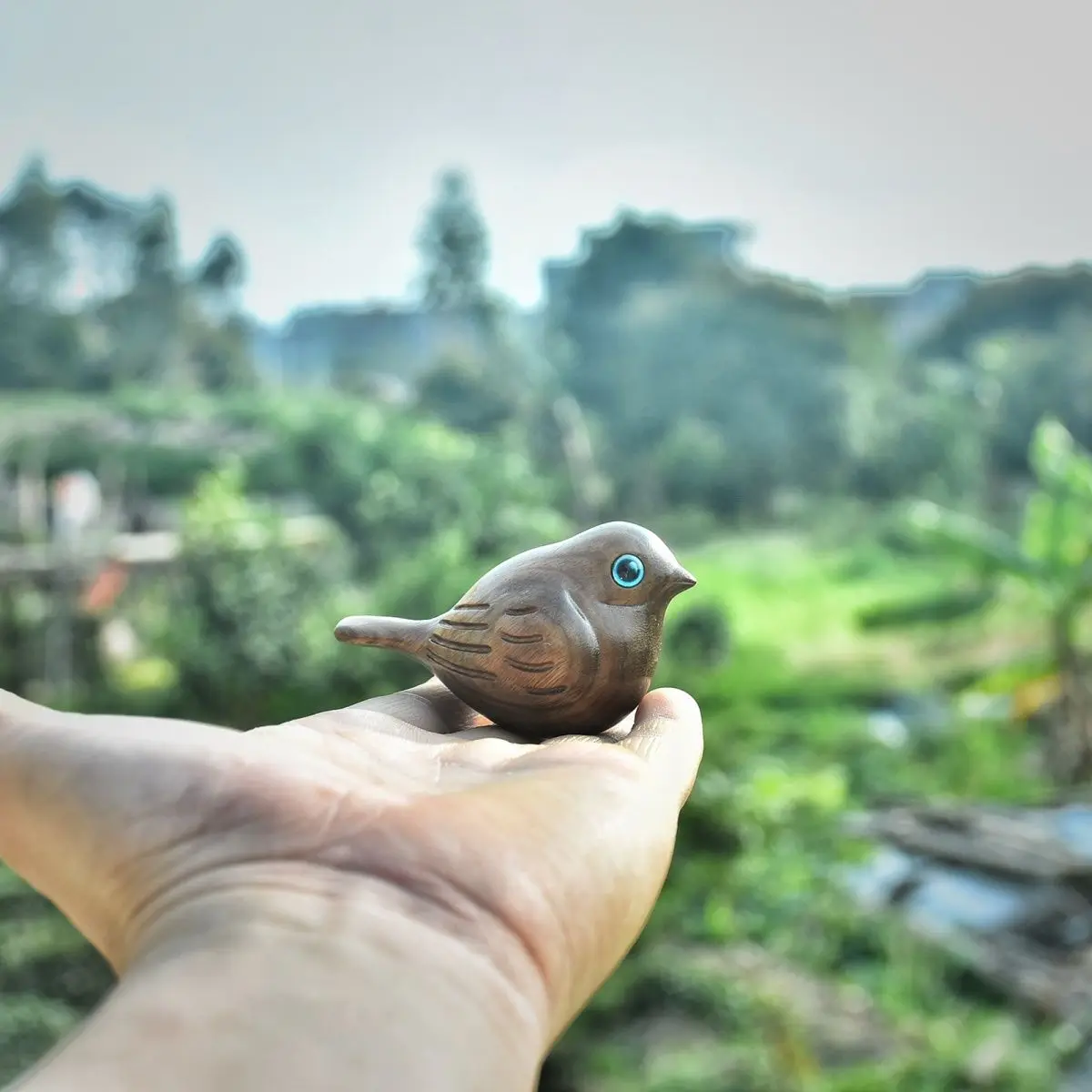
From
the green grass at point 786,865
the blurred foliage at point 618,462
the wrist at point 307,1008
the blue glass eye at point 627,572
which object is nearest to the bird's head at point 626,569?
the blue glass eye at point 627,572

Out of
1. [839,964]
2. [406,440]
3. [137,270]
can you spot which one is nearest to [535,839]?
[839,964]

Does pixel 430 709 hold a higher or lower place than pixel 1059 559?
higher

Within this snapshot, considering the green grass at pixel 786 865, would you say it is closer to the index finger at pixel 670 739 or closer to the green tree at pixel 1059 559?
the green tree at pixel 1059 559

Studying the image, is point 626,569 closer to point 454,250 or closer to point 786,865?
point 786,865

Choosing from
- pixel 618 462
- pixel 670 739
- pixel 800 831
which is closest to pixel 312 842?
pixel 670 739

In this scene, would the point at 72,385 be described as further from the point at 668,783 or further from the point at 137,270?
the point at 668,783

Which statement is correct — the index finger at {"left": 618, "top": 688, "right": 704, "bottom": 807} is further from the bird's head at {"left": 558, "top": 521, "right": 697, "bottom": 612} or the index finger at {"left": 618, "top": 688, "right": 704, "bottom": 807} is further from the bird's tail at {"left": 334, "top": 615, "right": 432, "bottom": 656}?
the bird's tail at {"left": 334, "top": 615, "right": 432, "bottom": 656}

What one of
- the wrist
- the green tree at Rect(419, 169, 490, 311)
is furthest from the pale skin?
the green tree at Rect(419, 169, 490, 311)
